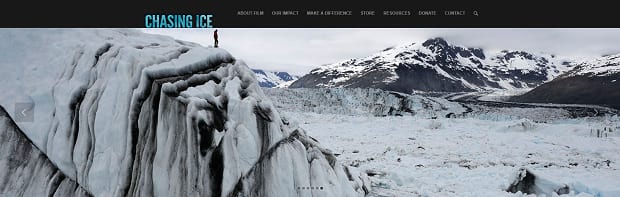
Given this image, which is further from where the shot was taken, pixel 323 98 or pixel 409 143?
pixel 323 98

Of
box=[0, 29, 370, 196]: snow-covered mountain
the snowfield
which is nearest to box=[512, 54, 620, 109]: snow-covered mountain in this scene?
the snowfield

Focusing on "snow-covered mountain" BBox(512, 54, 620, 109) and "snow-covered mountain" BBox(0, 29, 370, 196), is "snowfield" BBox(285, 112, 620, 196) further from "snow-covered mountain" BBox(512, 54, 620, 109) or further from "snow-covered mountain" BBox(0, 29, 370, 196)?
"snow-covered mountain" BBox(512, 54, 620, 109)

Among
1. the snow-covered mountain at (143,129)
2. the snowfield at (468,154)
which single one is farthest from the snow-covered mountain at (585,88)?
the snow-covered mountain at (143,129)

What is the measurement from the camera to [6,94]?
21.9 ft

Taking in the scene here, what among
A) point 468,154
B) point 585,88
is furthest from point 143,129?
point 585,88

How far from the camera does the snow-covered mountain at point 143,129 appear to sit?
611 cm

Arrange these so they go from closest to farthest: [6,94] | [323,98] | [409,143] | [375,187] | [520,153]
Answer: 1. [6,94]
2. [375,187]
3. [520,153]
4. [409,143]
5. [323,98]

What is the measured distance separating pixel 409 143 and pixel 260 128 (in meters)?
13.0

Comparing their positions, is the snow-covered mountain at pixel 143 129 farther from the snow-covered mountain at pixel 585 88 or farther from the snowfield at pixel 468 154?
the snow-covered mountain at pixel 585 88

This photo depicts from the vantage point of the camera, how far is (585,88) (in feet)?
458

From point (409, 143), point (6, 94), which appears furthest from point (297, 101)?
point (6, 94)

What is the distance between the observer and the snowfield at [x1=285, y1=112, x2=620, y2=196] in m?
9.95
